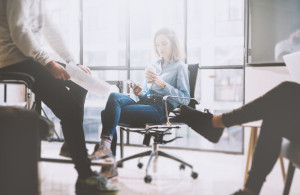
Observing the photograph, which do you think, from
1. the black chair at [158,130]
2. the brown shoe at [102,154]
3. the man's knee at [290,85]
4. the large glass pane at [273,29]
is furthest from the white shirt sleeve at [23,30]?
the large glass pane at [273,29]

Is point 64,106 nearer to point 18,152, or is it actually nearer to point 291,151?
point 18,152

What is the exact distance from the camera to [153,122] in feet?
7.26

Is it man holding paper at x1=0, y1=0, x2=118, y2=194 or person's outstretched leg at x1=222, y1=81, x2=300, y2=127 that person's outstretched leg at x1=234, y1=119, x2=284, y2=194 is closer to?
person's outstretched leg at x1=222, y1=81, x2=300, y2=127

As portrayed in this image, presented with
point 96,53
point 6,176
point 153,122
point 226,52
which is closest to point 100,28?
point 96,53

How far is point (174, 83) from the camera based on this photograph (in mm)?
2541

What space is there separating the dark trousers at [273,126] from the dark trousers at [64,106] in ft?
2.87

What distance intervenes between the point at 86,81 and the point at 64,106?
210mm

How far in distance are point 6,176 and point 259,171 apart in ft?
3.74

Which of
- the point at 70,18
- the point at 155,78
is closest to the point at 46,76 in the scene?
the point at 155,78

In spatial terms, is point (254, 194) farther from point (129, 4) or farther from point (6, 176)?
point (129, 4)

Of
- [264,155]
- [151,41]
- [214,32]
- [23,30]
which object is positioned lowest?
[264,155]

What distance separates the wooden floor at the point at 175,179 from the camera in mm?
1920

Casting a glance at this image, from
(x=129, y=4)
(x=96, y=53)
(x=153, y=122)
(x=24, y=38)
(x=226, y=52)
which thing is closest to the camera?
(x=24, y=38)

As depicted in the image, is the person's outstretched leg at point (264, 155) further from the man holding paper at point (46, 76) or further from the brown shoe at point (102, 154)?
the brown shoe at point (102, 154)
